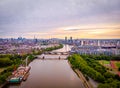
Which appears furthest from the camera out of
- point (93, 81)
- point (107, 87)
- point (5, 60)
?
point (5, 60)

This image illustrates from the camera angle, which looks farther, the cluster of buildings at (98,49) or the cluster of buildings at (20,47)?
the cluster of buildings at (20,47)

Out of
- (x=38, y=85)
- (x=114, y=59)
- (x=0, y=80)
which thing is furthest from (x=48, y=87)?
(x=114, y=59)

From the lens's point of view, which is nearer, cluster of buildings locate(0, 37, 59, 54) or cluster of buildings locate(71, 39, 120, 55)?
cluster of buildings locate(71, 39, 120, 55)

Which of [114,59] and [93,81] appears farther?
[114,59]

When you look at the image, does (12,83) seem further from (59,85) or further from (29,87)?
(59,85)

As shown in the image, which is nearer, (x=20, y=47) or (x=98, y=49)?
(x=98, y=49)

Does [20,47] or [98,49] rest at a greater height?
[98,49]

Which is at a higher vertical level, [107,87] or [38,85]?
[107,87]

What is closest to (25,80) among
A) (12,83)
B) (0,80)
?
→ (12,83)

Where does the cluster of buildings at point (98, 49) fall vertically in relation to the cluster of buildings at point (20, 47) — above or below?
above

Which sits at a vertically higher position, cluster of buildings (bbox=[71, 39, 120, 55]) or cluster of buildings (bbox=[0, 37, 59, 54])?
cluster of buildings (bbox=[71, 39, 120, 55])

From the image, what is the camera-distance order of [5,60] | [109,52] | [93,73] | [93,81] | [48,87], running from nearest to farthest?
[48,87]
[93,81]
[93,73]
[5,60]
[109,52]
